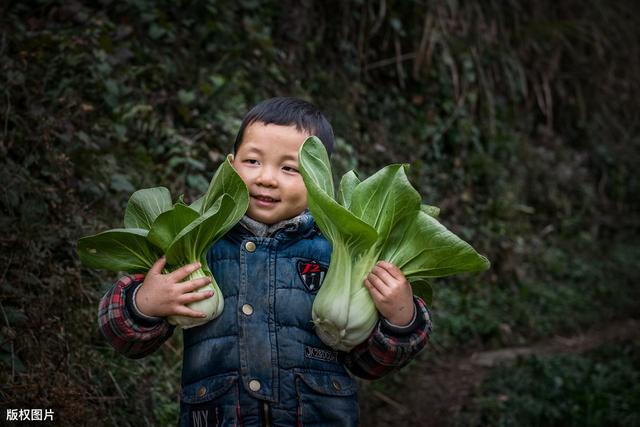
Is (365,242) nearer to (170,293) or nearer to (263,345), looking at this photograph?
(263,345)

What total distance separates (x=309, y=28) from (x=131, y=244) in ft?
13.3

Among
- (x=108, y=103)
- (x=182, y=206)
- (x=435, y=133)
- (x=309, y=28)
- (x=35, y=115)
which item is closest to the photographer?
(x=182, y=206)

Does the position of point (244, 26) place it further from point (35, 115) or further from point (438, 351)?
point (438, 351)

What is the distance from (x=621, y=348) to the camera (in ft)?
16.5

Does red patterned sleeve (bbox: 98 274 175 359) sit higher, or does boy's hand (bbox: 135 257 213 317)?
boy's hand (bbox: 135 257 213 317)

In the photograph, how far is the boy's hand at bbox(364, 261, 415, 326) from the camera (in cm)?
174

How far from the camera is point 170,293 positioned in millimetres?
1691

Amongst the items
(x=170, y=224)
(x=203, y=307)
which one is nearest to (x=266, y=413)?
(x=203, y=307)

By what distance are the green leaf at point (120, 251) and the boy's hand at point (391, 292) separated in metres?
0.62

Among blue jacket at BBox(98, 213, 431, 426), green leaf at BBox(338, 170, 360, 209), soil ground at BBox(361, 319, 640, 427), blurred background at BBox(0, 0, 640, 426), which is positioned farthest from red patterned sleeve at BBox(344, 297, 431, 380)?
soil ground at BBox(361, 319, 640, 427)

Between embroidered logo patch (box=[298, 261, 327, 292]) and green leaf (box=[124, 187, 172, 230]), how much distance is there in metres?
0.43

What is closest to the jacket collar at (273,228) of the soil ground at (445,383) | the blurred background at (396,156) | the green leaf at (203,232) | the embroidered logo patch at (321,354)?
the green leaf at (203,232)

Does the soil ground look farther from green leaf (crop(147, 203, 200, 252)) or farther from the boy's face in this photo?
green leaf (crop(147, 203, 200, 252))

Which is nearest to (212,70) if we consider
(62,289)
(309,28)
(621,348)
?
(309,28)
